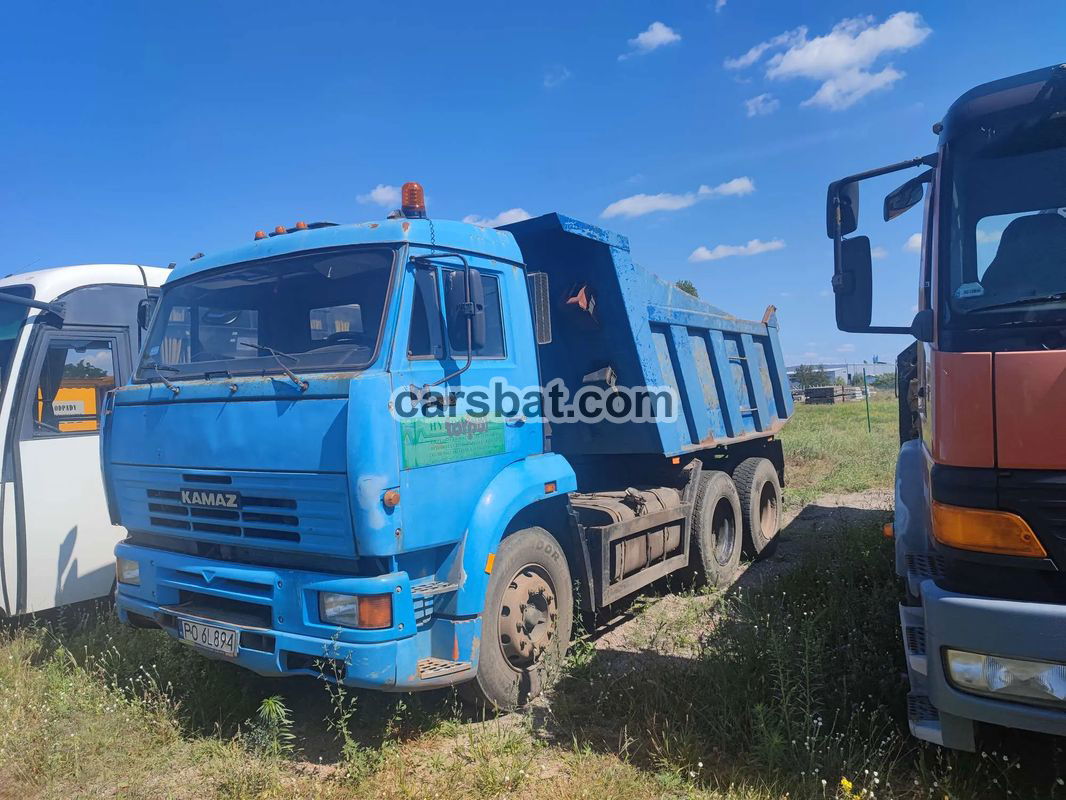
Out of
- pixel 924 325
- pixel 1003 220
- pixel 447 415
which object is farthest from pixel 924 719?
pixel 447 415

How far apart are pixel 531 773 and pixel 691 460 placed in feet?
11.4

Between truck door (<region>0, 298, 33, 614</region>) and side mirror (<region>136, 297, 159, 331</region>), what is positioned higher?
side mirror (<region>136, 297, 159, 331</region>)

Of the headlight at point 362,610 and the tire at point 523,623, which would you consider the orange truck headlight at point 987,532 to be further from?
the headlight at point 362,610

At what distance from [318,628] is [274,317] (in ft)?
5.68

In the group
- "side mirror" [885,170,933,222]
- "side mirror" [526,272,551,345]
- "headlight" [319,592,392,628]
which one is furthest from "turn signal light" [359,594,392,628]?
"side mirror" [885,170,933,222]

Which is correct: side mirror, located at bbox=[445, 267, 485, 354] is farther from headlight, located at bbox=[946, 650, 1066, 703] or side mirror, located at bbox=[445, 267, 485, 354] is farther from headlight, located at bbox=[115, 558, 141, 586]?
headlight, located at bbox=[946, 650, 1066, 703]

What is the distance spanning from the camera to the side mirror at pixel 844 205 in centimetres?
322

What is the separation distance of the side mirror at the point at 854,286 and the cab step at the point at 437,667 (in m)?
2.45

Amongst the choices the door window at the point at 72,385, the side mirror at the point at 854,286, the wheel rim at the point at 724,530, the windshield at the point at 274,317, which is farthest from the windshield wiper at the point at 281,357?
the wheel rim at the point at 724,530

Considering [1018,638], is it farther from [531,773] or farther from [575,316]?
[575,316]

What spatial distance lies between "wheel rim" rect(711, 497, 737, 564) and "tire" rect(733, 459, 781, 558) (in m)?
0.30

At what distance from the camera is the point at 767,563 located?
23.4ft

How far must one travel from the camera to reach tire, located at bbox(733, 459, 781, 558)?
697 cm

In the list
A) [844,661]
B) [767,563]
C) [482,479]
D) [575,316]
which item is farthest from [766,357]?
[482,479]
